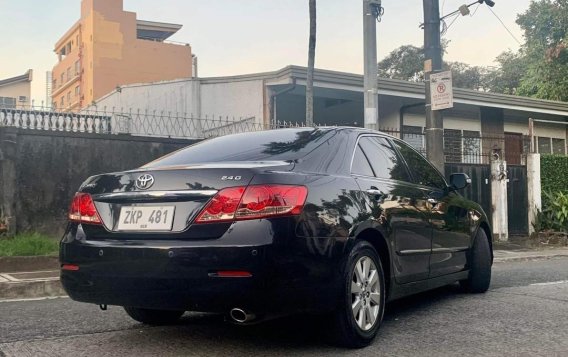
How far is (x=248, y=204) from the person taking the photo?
351 cm

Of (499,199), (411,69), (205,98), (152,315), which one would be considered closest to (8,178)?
(152,315)

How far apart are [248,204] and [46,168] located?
6885 mm

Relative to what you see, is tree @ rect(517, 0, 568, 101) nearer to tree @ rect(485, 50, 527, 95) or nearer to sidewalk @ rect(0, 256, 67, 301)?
tree @ rect(485, 50, 527, 95)

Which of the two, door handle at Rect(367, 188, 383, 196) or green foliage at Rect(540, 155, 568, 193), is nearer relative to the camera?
door handle at Rect(367, 188, 383, 196)

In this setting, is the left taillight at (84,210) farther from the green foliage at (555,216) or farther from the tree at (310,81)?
the green foliage at (555,216)

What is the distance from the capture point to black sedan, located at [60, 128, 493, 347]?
346 centimetres

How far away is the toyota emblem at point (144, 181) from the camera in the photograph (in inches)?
149

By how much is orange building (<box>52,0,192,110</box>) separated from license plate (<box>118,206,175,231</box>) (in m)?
46.1

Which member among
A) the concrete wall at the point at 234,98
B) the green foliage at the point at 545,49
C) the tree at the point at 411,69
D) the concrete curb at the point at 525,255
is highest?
the tree at the point at 411,69

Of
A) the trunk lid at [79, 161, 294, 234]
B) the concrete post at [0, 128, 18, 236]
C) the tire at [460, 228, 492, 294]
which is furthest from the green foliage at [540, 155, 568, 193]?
the trunk lid at [79, 161, 294, 234]

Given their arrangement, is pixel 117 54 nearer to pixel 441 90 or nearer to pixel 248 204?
pixel 441 90

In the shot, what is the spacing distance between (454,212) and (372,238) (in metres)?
1.68

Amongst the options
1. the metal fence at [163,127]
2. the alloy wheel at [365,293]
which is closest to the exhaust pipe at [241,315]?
the alloy wheel at [365,293]

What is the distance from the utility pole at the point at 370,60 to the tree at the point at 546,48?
658 inches
